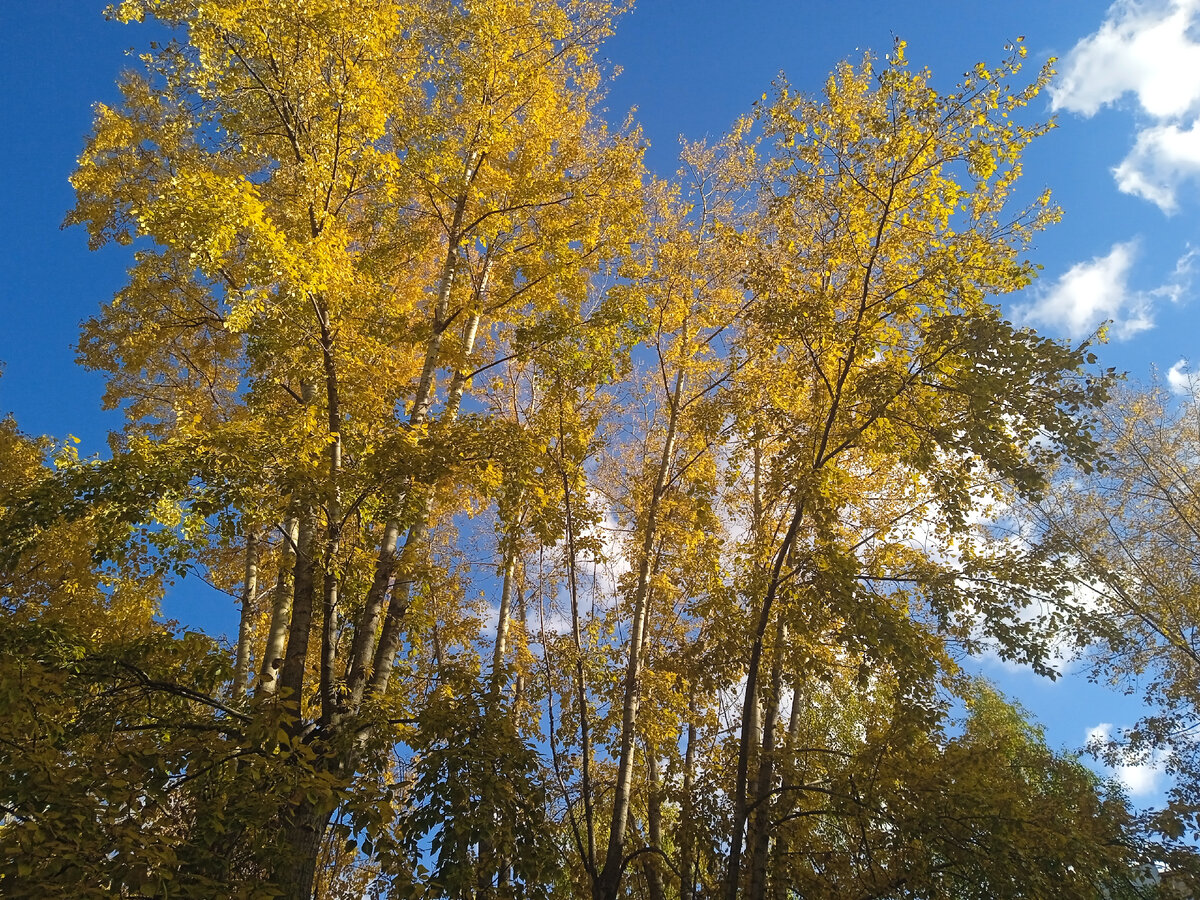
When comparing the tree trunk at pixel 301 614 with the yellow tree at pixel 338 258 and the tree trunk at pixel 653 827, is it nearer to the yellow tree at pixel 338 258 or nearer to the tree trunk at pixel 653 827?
the yellow tree at pixel 338 258

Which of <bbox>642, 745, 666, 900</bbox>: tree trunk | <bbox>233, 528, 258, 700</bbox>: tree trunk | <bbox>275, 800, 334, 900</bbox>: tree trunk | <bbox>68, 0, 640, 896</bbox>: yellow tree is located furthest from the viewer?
<bbox>233, 528, 258, 700</bbox>: tree trunk

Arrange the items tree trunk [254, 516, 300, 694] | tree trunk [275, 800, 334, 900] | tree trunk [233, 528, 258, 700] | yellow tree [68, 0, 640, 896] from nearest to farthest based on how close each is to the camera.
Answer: tree trunk [275, 800, 334, 900] → yellow tree [68, 0, 640, 896] → tree trunk [254, 516, 300, 694] → tree trunk [233, 528, 258, 700]

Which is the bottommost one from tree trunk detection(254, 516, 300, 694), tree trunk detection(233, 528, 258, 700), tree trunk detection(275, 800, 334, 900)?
tree trunk detection(275, 800, 334, 900)

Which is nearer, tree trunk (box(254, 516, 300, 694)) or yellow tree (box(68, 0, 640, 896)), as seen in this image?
yellow tree (box(68, 0, 640, 896))

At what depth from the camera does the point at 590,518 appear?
6.34 meters

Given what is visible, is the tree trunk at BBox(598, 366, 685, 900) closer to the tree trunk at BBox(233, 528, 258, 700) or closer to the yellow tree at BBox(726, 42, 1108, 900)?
the yellow tree at BBox(726, 42, 1108, 900)

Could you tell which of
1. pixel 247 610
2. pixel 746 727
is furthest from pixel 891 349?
pixel 247 610

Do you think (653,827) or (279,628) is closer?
(279,628)

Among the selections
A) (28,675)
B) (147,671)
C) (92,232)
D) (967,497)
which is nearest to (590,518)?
(967,497)

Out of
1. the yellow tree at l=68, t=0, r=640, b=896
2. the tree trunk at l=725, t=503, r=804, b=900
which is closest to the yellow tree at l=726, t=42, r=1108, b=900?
the tree trunk at l=725, t=503, r=804, b=900

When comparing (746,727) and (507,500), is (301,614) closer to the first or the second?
(507,500)

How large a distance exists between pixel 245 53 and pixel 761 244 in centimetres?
577

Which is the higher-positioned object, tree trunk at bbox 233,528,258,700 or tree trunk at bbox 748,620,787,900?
tree trunk at bbox 233,528,258,700

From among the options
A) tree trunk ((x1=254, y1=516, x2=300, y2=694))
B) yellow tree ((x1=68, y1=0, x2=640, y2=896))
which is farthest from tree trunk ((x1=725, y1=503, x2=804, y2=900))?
tree trunk ((x1=254, y1=516, x2=300, y2=694))
